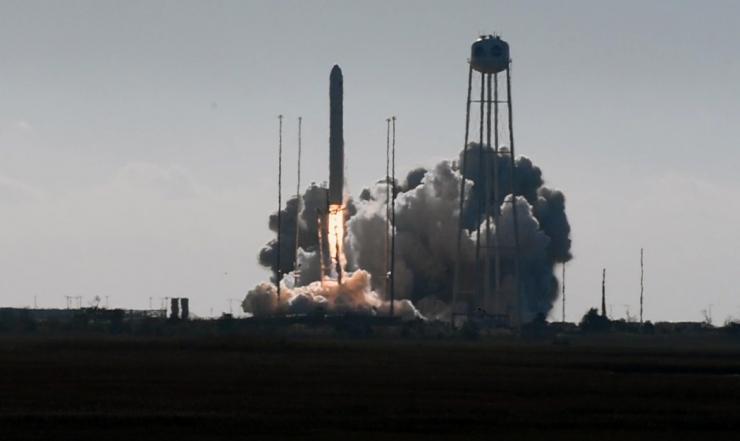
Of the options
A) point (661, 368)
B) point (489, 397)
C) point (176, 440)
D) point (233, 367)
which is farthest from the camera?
point (661, 368)

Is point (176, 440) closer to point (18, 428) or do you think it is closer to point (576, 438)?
point (18, 428)

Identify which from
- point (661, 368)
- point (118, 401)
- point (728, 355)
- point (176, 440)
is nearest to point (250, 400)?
point (118, 401)

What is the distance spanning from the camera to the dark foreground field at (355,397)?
226 ft

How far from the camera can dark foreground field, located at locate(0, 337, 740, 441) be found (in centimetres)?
6900

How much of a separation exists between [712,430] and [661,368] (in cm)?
5027

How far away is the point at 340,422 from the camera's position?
7188cm

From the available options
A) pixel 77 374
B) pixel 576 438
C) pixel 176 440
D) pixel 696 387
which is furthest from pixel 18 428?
pixel 696 387

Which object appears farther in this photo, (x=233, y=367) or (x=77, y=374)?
(x=233, y=367)

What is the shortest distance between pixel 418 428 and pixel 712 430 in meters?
10.6

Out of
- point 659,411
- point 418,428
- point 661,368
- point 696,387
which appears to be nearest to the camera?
point 418,428

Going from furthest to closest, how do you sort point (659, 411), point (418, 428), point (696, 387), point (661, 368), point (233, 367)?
point (661, 368)
point (233, 367)
point (696, 387)
point (659, 411)
point (418, 428)

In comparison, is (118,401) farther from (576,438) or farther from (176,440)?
(576,438)

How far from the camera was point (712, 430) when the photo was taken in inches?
2783

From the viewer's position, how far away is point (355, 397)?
275 ft
